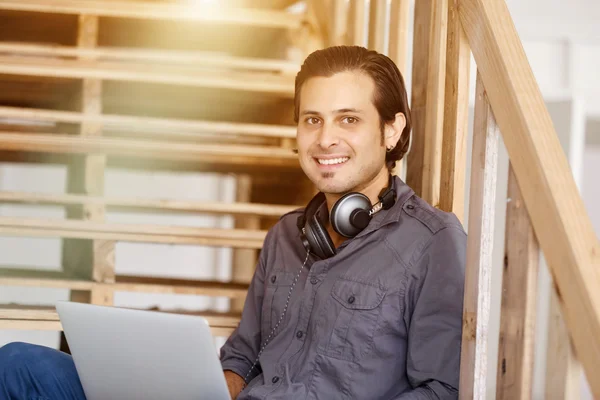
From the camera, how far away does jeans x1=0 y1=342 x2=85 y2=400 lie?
1695 mm

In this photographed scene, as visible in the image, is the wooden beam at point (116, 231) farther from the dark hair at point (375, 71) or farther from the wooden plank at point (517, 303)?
the wooden plank at point (517, 303)

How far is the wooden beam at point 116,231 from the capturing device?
98.0 inches

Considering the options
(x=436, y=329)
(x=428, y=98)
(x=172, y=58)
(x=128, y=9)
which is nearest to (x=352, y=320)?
(x=436, y=329)

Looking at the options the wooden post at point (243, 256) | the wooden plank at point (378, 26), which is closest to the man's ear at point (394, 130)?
the wooden plank at point (378, 26)

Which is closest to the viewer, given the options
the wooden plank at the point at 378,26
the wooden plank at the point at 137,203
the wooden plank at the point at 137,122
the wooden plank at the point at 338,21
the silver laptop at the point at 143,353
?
the silver laptop at the point at 143,353

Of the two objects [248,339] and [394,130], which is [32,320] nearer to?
[248,339]

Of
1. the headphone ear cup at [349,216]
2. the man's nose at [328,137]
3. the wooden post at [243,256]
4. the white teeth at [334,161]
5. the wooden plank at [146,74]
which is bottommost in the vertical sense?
the wooden post at [243,256]

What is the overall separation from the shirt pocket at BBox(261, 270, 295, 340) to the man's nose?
306 millimetres

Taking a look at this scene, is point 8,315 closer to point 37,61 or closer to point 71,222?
point 71,222

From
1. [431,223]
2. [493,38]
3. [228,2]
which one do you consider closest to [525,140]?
[493,38]

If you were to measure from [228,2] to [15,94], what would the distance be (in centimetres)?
97

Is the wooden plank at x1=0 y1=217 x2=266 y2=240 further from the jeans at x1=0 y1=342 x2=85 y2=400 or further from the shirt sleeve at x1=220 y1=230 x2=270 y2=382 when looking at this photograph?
the jeans at x1=0 y1=342 x2=85 y2=400

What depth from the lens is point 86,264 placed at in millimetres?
2805

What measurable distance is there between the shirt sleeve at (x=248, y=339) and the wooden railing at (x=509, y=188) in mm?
453
